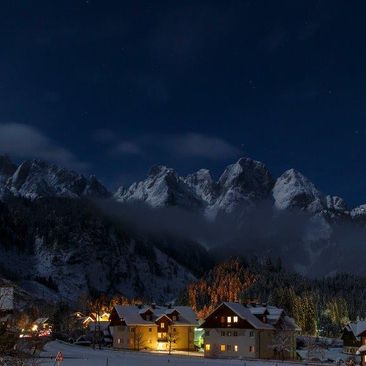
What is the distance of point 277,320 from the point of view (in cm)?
11556

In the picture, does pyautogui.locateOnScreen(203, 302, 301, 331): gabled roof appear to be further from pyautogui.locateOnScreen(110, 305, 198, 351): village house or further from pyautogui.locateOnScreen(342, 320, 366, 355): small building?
pyautogui.locateOnScreen(342, 320, 366, 355): small building

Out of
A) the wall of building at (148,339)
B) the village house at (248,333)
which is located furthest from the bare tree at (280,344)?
the wall of building at (148,339)

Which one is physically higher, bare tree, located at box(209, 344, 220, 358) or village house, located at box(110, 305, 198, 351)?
village house, located at box(110, 305, 198, 351)

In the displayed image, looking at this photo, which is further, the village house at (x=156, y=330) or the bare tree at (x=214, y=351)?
the village house at (x=156, y=330)

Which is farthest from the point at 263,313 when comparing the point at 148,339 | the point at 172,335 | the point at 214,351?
the point at 148,339

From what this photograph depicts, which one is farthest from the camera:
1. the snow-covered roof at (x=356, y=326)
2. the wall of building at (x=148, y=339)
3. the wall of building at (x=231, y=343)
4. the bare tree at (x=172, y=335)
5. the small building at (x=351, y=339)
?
the small building at (x=351, y=339)

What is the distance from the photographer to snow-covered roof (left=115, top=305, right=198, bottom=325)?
13412cm

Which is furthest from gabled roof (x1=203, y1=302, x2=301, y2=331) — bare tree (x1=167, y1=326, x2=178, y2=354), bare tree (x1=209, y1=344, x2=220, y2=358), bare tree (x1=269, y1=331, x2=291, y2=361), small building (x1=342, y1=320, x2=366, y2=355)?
small building (x1=342, y1=320, x2=366, y2=355)

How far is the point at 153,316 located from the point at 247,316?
31.0 metres

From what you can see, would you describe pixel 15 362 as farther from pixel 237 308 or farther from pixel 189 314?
pixel 189 314

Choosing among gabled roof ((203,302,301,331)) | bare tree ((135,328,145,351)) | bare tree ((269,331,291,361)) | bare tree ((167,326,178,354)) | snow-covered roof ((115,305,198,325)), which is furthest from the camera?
snow-covered roof ((115,305,198,325))

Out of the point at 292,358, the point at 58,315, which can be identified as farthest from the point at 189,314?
the point at 58,315

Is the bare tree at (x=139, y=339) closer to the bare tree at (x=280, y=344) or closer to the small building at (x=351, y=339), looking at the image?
the bare tree at (x=280, y=344)

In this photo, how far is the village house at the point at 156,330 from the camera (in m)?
133
